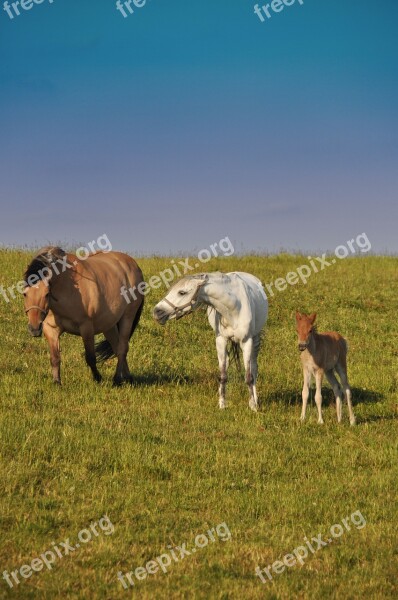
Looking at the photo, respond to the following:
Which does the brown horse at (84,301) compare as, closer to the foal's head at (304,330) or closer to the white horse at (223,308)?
the white horse at (223,308)

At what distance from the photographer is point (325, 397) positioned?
15.5 meters

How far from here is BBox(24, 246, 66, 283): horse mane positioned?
13477 millimetres

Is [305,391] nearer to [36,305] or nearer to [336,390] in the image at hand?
[336,390]

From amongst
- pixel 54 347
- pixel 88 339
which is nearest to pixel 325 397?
pixel 88 339

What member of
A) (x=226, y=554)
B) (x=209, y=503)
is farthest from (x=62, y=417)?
(x=226, y=554)

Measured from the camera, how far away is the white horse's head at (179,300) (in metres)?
12.9

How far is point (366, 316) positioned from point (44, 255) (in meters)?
14.2

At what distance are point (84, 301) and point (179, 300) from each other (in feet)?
7.08

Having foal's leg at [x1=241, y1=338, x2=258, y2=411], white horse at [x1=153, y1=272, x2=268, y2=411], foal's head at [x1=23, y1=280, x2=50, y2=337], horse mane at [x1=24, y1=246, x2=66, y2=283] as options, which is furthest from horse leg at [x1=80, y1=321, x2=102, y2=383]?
foal's leg at [x1=241, y1=338, x2=258, y2=411]

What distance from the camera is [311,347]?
1251 cm

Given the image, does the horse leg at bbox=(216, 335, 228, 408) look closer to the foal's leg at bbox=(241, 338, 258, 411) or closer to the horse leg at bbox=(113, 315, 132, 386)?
the foal's leg at bbox=(241, 338, 258, 411)

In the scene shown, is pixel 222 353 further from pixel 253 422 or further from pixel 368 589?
pixel 368 589

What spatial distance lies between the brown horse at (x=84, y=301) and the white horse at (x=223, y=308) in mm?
1890

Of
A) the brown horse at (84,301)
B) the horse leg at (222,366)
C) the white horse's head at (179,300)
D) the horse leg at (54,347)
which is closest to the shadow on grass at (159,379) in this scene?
the brown horse at (84,301)
